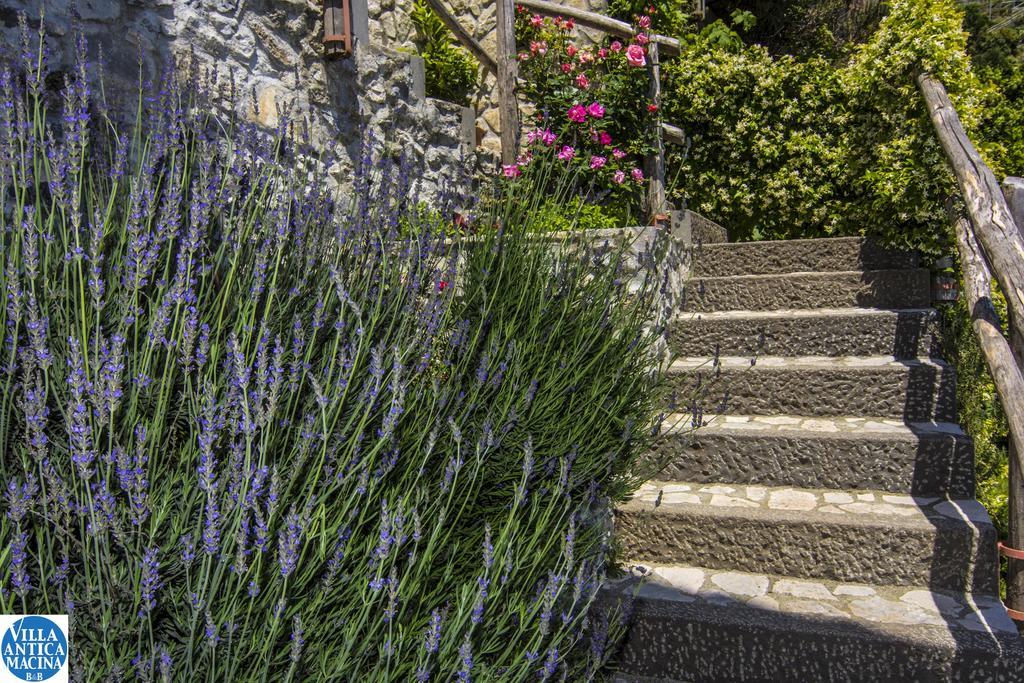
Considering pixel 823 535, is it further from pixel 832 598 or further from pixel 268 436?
pixel 268 436

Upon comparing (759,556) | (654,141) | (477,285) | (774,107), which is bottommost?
(759,556)

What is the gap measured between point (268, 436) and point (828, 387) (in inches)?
102

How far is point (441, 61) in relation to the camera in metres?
5.33

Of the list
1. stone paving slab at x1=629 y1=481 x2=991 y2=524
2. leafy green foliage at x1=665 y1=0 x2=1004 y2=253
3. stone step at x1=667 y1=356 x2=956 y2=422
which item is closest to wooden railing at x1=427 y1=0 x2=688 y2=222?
leafy green foliage at x1=665 y1=0 x2=1004 y2=253

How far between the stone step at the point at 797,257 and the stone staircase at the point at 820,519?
0.46 m

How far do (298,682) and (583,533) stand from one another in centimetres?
94

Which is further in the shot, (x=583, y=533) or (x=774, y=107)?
(x=774, y=107)

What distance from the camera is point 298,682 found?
4.29ft

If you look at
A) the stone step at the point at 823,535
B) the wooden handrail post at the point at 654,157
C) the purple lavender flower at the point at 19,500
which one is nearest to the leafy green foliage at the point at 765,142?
the wooden handrail post at the point at 654,157

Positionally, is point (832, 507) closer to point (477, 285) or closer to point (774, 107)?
point (477, 285)

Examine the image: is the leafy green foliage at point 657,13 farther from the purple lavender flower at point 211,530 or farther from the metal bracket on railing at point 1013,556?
the purple lavender flower at point 211,530

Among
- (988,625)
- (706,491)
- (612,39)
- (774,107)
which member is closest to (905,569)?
(988,625)

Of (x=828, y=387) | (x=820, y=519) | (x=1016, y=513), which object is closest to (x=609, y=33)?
(x=828, y=387)

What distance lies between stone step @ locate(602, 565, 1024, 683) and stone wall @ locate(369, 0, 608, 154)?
394 cm
